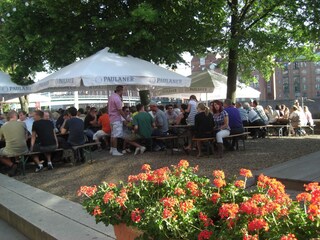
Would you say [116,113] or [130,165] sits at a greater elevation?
[116,113]

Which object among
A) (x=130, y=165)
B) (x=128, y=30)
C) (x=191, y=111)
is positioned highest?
(x=128, y=30)

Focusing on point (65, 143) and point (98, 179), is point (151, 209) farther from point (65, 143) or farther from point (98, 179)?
point (65, 143)

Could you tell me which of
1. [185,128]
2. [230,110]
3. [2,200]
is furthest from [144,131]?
[2,200]

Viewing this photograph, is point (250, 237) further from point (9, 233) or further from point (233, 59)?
point (233, 59)

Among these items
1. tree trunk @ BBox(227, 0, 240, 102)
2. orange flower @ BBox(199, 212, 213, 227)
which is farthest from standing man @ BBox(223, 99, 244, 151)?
orange flower @ BBox(199, 212, 213, 227)

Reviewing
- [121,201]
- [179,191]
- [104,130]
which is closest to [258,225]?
[179,191]

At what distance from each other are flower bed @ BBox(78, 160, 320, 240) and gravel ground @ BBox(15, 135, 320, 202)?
3.24 meters

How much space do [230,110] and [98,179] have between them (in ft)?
14.8

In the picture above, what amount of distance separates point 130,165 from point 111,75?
236cm

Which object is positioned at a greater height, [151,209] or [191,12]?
[191,12]

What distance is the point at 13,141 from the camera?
9898mm

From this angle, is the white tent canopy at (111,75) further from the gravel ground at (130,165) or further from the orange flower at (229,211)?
the orange flower at (229,211)

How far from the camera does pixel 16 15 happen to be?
45.3ft

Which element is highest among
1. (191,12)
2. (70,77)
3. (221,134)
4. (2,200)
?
(191,12)
